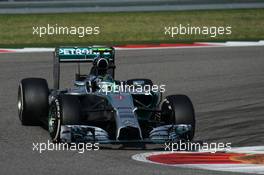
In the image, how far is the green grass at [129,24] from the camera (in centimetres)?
2725

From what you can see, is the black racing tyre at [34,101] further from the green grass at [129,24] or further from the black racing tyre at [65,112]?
the green grass at [129,24]

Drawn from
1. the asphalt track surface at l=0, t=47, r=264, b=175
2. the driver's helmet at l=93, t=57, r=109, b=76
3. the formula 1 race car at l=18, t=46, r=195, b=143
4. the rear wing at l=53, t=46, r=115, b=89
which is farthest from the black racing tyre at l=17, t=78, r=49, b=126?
the driver's helmet at l=93, t=57, r=109, b=76

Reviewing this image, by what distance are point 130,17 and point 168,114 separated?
1974 cm

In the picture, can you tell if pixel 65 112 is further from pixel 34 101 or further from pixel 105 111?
pixel 34 101

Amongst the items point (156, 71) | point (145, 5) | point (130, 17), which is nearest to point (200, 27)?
point (130, 17)

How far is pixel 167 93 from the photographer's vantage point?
57.9ft

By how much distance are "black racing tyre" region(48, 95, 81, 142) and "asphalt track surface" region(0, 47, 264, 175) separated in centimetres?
42

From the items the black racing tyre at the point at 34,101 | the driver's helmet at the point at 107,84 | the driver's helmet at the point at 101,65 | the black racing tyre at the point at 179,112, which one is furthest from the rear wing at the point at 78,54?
the black racing tyre at the point at 179,112

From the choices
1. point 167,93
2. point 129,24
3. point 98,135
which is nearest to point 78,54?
point 98,135

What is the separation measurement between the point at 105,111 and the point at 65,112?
26.2 inches

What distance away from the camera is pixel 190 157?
11.6 m

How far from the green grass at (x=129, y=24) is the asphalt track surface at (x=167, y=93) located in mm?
2746

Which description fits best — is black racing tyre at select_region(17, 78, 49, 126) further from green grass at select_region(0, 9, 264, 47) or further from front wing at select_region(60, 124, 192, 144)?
green grass at select_region(0, 9, 264, 47)

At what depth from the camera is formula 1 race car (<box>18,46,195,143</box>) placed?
1214 centimetres
